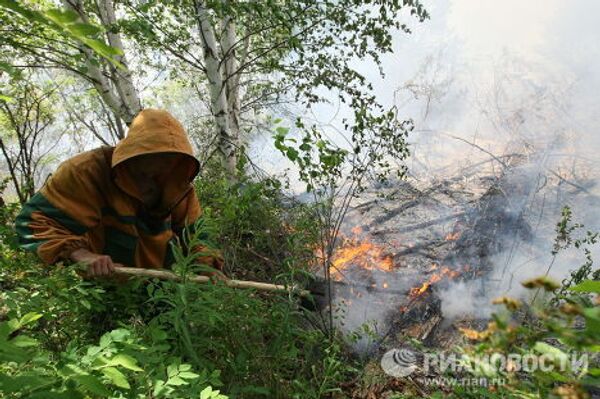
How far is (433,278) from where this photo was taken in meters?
5.05

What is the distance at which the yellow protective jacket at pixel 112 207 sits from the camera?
2.32 meters

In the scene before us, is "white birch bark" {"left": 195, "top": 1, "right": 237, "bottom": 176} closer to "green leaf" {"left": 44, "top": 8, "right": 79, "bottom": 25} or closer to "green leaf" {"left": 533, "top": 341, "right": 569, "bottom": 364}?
"green leaf" {"left": 44, "top": 8, "right": 79, "bottom": 25}

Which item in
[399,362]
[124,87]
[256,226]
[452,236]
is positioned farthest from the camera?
[452,236]

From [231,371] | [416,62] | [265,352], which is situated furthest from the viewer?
[416,62]

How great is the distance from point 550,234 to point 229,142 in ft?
17.6

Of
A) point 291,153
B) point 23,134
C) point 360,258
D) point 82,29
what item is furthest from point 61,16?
point 23,134

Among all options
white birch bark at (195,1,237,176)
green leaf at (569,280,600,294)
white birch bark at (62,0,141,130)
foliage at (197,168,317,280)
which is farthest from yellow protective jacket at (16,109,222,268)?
white birch bark at (62,0,141,130)

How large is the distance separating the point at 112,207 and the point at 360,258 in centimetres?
403

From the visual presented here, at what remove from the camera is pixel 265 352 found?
198 centimetres

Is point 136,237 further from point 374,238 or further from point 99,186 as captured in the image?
point 374,238

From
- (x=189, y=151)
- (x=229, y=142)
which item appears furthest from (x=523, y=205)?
(x=189, y=151)

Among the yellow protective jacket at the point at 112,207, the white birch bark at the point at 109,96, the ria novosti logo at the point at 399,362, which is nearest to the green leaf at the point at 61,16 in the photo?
the yellow protective jacket at the point at 112,207

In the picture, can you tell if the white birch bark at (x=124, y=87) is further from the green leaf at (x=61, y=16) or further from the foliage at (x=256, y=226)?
the green leaf at (x=61, y=16)

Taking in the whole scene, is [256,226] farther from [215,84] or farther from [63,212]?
[63,212]
